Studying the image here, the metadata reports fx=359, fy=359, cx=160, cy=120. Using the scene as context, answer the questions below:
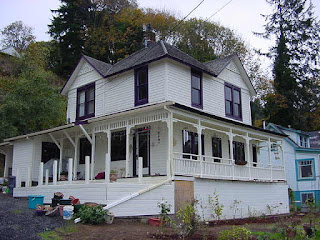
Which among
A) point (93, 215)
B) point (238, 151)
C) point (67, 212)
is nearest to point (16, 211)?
point (67, 212)

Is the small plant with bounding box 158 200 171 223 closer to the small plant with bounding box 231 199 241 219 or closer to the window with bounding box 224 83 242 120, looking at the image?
the small plant with bounding box 231 199 241 219

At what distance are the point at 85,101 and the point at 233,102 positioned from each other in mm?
9158

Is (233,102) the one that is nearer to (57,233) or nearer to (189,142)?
(189,142)

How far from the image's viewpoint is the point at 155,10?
50.2 meters

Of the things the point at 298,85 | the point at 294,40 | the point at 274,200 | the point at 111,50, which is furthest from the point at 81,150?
the point at 294,40

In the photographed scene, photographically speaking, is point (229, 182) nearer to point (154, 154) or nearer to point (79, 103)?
point (154, 154)

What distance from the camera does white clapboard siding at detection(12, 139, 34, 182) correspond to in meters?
20.5

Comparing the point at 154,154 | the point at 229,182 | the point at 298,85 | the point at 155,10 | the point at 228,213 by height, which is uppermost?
the point at 155,10

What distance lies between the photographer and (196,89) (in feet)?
64.2

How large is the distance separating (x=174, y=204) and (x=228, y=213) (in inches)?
171

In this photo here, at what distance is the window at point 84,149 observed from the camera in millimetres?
20719

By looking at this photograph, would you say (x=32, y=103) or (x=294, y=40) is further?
(x=294, y=40)

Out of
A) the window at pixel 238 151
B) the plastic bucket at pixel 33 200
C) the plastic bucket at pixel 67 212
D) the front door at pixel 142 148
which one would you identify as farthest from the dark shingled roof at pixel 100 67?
the plastic bucket at pixel 67 212

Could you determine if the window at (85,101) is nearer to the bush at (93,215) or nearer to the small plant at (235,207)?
the small plant at (235,207)
